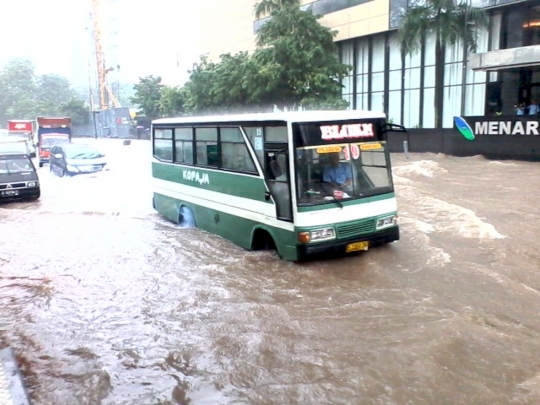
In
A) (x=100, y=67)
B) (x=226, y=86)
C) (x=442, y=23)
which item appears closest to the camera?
(x=442, y=23)

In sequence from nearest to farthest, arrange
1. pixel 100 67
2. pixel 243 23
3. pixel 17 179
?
pixel 17 179, pixel 243 23, pixel 100 67

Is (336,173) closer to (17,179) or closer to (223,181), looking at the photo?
(223,181)

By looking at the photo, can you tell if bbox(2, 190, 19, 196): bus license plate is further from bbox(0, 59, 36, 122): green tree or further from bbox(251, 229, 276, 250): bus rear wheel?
bbox(0, 59, 36, 122): green tree

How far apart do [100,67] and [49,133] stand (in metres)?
48.8

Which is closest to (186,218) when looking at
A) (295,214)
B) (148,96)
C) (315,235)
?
(295,214)

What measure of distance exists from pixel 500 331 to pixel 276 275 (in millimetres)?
3294

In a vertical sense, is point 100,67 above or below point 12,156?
above

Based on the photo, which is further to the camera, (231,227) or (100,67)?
(100,67)

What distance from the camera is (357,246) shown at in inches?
340

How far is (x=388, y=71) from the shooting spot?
34625 millimetres

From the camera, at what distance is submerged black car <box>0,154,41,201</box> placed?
1664 centimetres

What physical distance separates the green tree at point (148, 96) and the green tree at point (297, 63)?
25.2m

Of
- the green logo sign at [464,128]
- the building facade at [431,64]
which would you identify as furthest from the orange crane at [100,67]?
the green logo sign at [464,128]

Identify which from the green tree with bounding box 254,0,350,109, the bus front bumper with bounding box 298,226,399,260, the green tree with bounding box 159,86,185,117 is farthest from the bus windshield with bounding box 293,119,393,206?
the green tree with bounding box 159,86,185,117
